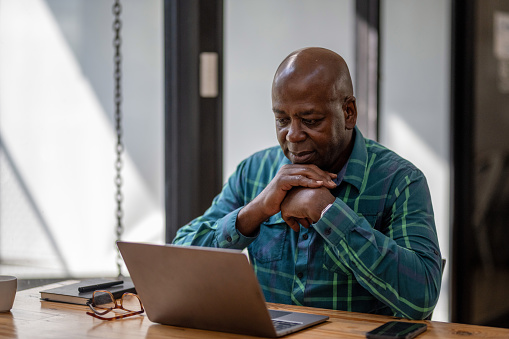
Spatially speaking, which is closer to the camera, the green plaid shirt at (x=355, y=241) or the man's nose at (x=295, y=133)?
the green plaid shirt at (x=355, y=241)

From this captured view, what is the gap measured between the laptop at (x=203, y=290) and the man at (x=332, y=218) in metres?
0.26

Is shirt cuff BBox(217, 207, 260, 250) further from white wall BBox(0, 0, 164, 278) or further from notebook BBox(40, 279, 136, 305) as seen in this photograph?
white wall BBox(0, 0, 164, 278)

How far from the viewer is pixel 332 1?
3285mm

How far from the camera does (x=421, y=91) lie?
3.76 metres

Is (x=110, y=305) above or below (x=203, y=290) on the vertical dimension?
below

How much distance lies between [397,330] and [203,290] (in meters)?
0.40

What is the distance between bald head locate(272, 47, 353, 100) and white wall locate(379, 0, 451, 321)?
5.24 ft

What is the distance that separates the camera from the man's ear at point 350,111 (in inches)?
75.3

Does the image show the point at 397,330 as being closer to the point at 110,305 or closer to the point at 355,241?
the point at 355,241

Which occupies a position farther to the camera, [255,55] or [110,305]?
[255,55]

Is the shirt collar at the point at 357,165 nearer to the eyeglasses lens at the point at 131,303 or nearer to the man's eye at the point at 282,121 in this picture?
the man's eye at the point at 282,121

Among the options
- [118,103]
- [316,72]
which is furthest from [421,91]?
[316,72]

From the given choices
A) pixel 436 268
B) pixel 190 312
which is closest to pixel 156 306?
pixel 190 312

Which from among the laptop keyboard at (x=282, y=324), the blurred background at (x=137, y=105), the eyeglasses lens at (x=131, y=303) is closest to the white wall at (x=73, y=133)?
the blurred background at (x=137, y=105)
